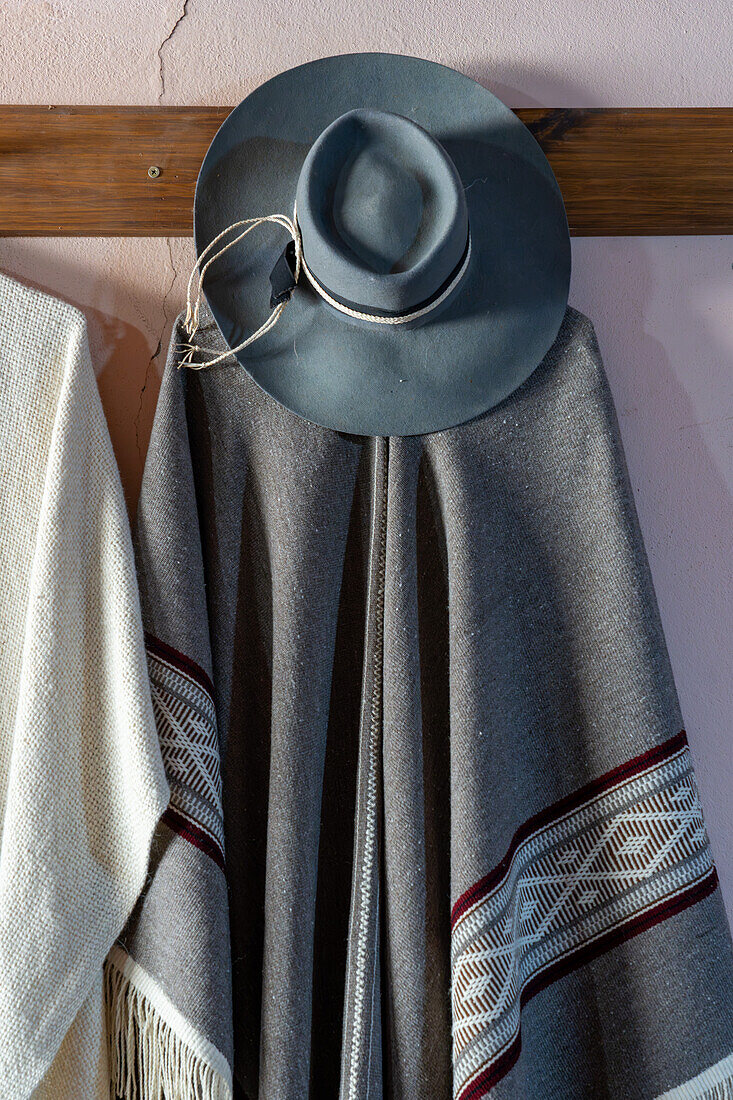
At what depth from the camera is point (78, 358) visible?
2.23ft

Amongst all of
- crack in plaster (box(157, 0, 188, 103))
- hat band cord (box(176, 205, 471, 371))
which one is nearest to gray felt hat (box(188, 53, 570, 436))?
hat band cord (box(176, 205, 471, 371))

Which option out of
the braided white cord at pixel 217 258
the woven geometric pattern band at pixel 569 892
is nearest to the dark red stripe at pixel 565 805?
the woven geometric pattern band at pixel 569 892

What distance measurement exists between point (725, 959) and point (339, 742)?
35 cm

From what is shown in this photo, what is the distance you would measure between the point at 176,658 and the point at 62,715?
93mm

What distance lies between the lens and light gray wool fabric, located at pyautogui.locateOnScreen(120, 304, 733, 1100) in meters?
0.65

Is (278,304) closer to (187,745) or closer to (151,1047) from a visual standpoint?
(187,745)

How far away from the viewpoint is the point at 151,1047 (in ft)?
2.08

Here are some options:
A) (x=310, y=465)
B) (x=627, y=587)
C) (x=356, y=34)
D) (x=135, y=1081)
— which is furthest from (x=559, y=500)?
(x=135, y=1081)

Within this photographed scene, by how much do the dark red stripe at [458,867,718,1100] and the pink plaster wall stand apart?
0.57 ft

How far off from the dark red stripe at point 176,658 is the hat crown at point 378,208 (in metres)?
0.30

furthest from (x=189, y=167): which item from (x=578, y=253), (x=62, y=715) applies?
(x=62, y=715)

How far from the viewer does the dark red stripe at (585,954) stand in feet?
2.07

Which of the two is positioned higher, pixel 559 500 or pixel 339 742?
pixel 559 500

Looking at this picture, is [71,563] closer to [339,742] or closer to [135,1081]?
[339,742]
